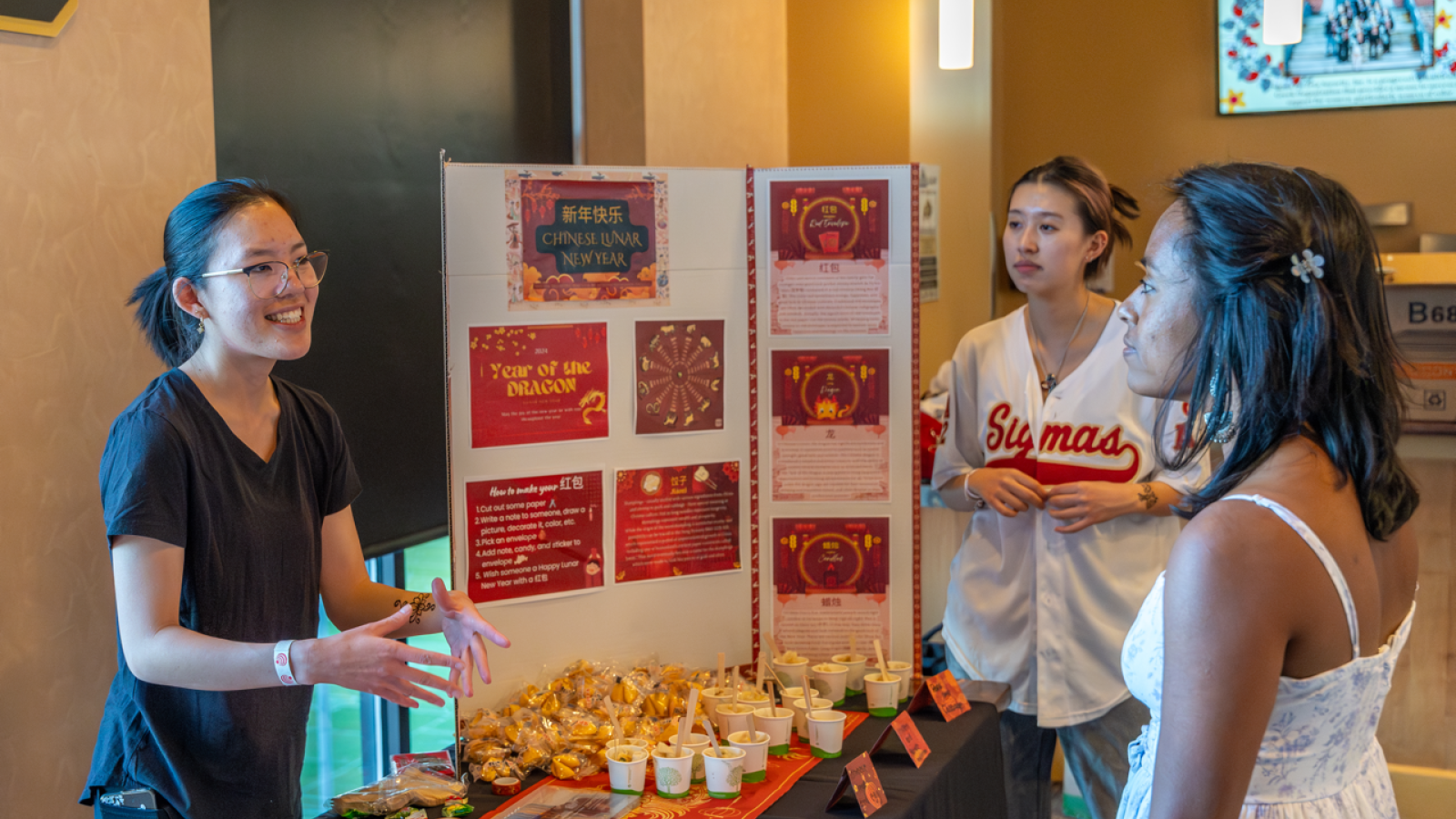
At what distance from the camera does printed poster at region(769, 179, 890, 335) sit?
7.88ft

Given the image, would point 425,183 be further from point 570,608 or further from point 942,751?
point 942,751

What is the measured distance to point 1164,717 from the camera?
116 centimetres

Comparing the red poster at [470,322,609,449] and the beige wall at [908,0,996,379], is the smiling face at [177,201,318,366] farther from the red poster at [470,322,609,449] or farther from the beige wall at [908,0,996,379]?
the beige wall at [908,0,996,379]

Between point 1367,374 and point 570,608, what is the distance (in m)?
1.52

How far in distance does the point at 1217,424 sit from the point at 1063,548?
1202 millimetres

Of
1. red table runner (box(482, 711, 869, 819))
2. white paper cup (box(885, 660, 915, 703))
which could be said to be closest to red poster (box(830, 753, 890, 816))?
red table runner (box(482, 711, 869, 819))

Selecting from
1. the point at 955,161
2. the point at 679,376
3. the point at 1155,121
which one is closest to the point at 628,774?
the point at 679,376

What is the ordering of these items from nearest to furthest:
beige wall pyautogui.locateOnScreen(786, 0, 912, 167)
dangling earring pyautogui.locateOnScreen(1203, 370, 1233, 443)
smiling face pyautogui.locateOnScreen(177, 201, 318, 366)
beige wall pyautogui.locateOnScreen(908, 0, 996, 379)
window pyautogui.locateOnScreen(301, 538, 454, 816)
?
dangling earring pyautogui.locateOnScreen(1203, 370, 1233, 443) → smiling face pyautogui.locateOnScreen(177, 201, 318, 366) → window pyautogui.locateOnScreen(301, 538, 454, 816) → beige wall pyautogui.locateOnScreen(786, 0, 912, 167) → beige wall pyautogui.locateOnScreen(908, 0, 996, 379)

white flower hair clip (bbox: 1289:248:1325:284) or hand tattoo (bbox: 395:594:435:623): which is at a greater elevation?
white flower hair clip (bbox: 1289:248:1325:284)

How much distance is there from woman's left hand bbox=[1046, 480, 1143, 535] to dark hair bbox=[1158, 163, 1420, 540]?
108cm

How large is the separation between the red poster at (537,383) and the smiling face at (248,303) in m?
0.49

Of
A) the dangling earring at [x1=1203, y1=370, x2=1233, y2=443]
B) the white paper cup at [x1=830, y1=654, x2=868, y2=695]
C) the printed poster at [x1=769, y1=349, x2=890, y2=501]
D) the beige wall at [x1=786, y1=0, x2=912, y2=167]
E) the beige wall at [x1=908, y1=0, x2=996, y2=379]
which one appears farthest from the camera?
the beige wall at [x1=908, y1=0, x2=996, y2=379]

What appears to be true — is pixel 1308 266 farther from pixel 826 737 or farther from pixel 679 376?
pixel 679 376

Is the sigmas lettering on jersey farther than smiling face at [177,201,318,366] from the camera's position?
Yes
